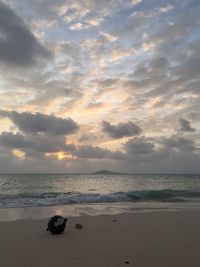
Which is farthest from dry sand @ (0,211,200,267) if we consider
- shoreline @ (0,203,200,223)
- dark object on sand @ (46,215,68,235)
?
shoreline @ (0,203,200,223)

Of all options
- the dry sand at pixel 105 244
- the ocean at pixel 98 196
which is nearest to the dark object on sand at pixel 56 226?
the dry sand at pixel 105 244

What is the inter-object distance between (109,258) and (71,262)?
83 centimetres

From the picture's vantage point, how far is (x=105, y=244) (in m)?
7.65

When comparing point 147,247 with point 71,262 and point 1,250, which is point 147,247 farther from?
point 1,250

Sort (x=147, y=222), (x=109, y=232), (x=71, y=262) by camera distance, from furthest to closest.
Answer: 1. (x=147, y=222)
2. (x=109, y=232)
3. (x=71, y=262)

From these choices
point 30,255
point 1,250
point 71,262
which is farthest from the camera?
point 1,250

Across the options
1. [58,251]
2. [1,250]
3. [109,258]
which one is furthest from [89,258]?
[1,250]

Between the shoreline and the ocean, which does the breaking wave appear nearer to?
the ocean

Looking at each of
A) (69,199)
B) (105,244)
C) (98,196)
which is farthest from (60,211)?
(98,196)

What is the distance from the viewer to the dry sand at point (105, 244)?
6.23 m

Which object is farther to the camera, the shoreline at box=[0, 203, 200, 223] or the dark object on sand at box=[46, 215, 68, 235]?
the shoreline at box=[0, 203, 200, 223]

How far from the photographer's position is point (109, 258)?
6.41 metres

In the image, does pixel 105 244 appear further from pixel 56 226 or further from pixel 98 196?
pixel 98 196

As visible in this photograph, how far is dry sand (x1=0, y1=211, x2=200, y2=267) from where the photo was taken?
6.23m
